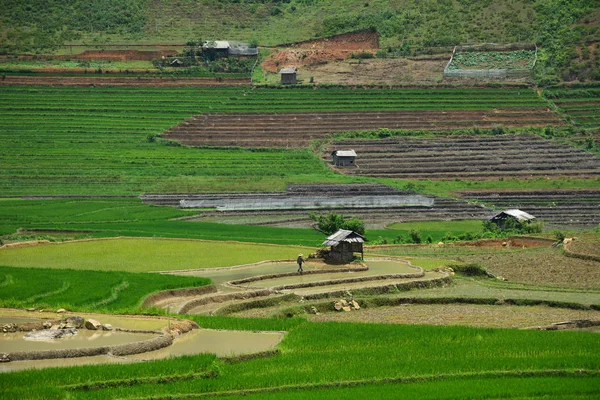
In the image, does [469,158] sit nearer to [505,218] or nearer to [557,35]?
[505,218]

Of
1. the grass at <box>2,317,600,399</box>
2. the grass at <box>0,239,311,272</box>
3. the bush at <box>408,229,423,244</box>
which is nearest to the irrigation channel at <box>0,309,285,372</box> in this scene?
the grass at <box>2,317,600,399</box>

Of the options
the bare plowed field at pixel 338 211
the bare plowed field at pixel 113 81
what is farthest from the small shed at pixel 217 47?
the bare plowed field at pixel 338 211

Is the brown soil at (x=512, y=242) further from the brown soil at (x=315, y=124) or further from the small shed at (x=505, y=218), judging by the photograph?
the brown soil at (x=315, y=124)

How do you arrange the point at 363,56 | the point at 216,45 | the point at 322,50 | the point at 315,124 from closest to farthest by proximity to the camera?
the point at 315,124, the point at 363,56, the point at 216,45, the point at 322,50

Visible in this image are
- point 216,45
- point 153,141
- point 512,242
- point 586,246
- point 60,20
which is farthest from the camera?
point 60,20

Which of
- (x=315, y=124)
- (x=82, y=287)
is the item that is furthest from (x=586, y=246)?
(x=315, y=124)

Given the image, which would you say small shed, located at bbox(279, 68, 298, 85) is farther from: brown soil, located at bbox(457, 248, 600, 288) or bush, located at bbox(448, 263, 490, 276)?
bush, located at bbox(448, 263, 490, 276)
